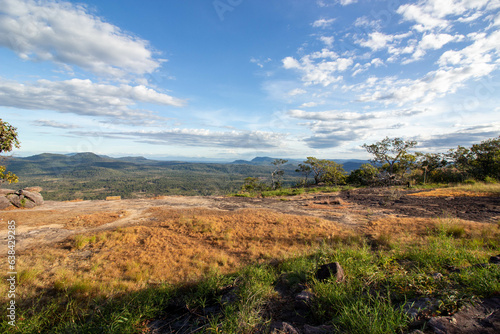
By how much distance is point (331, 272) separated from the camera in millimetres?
4047

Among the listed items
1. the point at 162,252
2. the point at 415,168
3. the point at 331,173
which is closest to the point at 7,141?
the point at 162,252

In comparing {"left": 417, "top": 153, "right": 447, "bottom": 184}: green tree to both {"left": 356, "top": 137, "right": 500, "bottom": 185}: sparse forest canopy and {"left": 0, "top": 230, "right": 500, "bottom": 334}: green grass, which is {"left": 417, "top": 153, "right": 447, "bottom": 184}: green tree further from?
{"left": 0, "top": 230, "right": 500, "bottom": 334}: green grass

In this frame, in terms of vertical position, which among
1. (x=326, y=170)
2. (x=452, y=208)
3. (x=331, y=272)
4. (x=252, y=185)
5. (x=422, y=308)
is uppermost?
(x=326, y=170)

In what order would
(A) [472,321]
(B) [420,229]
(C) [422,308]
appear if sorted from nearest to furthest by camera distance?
1. (A) [472,321]
2. (C) [422,308]
3. (B) [420,229]

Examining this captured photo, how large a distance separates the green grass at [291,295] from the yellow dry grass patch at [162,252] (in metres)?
0.47

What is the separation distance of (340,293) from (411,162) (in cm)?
3569

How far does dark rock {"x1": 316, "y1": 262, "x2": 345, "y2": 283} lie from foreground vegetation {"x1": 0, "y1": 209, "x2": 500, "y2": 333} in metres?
0.18

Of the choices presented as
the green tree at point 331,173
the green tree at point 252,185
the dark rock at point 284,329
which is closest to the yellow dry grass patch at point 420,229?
the dark rock at point 284,329

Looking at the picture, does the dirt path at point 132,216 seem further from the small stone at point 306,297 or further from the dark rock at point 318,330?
the dark rock at point 318,330

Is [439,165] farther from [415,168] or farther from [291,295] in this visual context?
[291,295]

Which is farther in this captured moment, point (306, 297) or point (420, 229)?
point (420, 229)

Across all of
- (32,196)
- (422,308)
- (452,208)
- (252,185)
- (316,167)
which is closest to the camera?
(422,308)

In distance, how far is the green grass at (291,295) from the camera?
277 cm

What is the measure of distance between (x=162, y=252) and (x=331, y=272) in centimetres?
557
